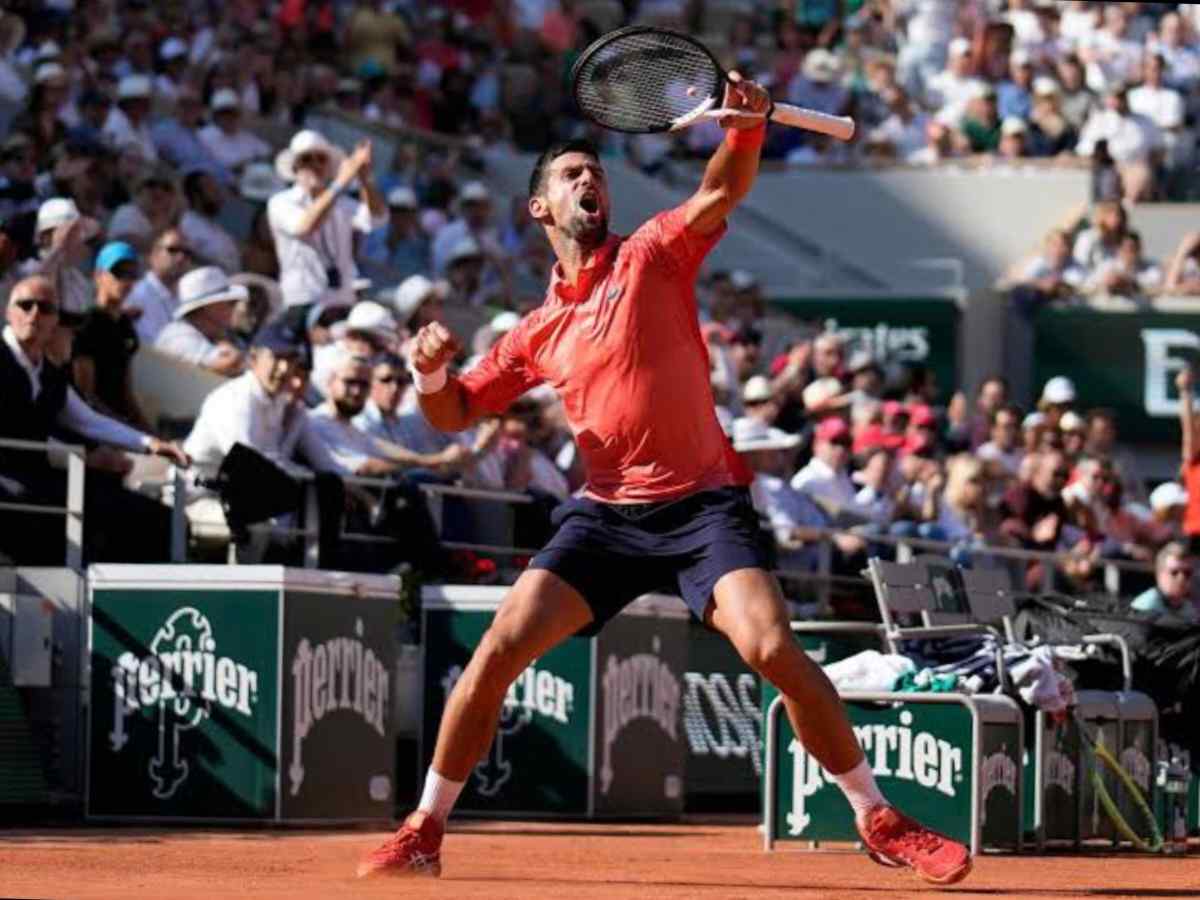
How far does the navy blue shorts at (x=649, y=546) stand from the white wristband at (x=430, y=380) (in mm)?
564

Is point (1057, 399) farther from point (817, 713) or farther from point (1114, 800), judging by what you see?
point (817, 713)

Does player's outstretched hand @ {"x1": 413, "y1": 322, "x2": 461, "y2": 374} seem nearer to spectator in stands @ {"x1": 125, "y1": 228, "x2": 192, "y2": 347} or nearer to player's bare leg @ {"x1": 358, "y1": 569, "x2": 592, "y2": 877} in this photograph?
player's bare leg @ {"x1": 358, "y1": 569, "x2": 592, "y2": 877}

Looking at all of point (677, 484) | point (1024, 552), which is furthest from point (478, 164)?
A: point (677, 484)

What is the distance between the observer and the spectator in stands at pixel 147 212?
17938mm

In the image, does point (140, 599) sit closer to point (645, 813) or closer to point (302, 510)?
point (302, 510)

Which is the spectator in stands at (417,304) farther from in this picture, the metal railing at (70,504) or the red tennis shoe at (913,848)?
the red tennis shoe at (913,848)

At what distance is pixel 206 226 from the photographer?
62.3 ft

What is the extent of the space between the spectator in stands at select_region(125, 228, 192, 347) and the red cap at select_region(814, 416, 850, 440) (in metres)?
4.16

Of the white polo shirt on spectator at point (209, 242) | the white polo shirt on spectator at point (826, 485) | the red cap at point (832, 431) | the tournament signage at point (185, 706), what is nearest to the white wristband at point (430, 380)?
the tournament signage at point (185, 706)

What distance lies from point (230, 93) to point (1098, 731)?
32.7 ft

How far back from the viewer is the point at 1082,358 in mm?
26562

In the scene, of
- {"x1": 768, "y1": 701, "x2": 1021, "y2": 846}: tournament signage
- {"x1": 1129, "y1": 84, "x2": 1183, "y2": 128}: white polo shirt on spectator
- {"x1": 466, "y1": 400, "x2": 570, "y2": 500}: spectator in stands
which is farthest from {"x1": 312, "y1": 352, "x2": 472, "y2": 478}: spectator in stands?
{"x1": 1129, "y1": 84, "x2": 1183, "y2": 128}: white polo shirt on spectator

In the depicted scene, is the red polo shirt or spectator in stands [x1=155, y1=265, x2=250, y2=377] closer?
the red polo shirt

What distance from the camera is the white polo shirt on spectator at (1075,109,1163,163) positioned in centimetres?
2841
